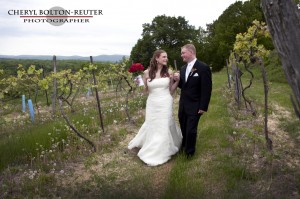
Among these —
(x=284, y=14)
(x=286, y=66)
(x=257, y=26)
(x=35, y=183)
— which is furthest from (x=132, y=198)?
(x=257, y=26)

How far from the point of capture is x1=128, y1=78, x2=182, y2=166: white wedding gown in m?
5.96

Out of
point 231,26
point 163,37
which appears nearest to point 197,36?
point 163,37

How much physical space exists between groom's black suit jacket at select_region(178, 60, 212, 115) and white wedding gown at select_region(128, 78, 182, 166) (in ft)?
1.48

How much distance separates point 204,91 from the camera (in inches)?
215

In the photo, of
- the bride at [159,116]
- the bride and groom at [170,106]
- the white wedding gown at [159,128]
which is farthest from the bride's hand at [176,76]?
the white wedding gown at [159,128]

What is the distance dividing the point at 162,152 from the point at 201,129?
228 cm

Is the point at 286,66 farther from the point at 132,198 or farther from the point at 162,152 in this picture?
the point at 162,152

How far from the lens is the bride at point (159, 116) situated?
5.98m

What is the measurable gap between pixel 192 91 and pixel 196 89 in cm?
8

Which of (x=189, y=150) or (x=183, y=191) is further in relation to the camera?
(x=189, y=150)

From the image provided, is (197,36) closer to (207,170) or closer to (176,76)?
(176,76)

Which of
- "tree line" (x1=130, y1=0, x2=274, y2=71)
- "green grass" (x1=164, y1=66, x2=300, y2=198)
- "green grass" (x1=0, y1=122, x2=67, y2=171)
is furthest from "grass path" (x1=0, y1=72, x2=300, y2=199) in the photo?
"tree line" (x1=130, y1=0, x2=274, y2=71)

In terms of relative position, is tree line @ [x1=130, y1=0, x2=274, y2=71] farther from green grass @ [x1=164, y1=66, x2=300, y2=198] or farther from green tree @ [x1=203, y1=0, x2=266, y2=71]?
green grass @ [x1=164, y1=66, x2=300, y2=198]

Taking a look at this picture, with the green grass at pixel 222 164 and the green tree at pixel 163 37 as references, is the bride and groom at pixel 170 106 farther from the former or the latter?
the green tree at pixel 163 37
